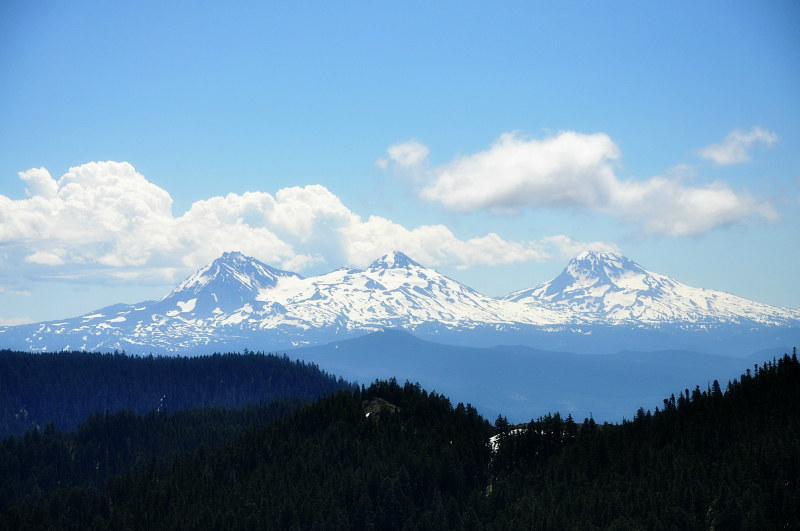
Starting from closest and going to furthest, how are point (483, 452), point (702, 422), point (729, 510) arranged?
point (729, 510), point (702, 422), point (483, 452)

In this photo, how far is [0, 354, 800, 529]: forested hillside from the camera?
144 m

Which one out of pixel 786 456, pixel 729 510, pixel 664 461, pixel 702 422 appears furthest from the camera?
pixel 702 422

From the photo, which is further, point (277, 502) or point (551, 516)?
point (277, 502)

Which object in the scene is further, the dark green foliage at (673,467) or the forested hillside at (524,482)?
the forested hillside at (524,482)

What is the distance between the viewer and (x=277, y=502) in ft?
563

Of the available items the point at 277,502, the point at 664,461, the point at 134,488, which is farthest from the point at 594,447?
the point at 134,488

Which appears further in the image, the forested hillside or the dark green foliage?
the forested hillside

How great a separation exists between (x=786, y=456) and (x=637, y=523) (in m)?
33.4

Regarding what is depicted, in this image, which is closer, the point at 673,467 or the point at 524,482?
the point at 673,467

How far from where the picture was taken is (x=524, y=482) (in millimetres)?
170625

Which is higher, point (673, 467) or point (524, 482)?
point (673, 467)

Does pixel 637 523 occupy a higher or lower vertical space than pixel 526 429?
lower

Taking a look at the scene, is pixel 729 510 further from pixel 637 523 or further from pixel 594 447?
pixel 594 447

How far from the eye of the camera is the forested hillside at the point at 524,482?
144m
